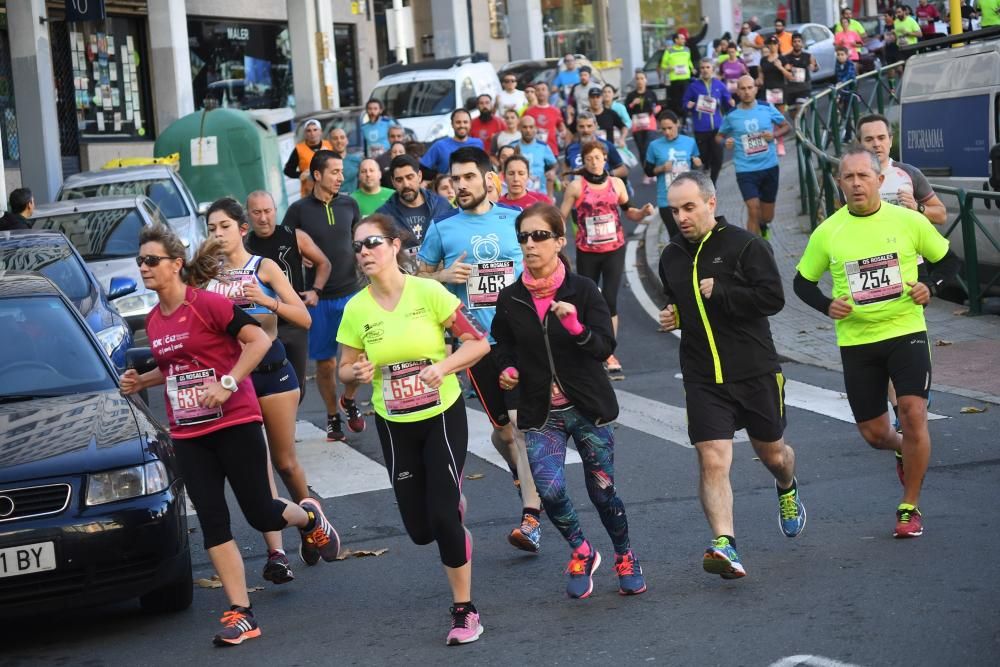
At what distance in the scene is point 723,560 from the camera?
6789mm

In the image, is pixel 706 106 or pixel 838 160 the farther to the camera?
pixel 706 106

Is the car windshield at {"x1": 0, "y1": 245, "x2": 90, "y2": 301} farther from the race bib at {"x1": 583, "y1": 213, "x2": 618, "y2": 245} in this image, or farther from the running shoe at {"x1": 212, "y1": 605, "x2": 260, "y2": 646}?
the running shoe at {"x1": 212, "y1": 605, "x2": 260, "y2": 646}

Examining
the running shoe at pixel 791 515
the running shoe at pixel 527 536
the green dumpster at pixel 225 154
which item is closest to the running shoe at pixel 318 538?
the running shoe at pixel 527 536

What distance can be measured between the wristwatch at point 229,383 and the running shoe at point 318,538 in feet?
3.83

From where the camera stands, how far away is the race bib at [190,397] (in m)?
6.74

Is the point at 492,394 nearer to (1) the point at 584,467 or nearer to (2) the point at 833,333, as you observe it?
(1) the point at 584,467

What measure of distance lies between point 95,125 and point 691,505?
24.7 metres

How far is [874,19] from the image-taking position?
45.1m

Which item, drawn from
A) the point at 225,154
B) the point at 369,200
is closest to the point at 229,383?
the point at 369,200

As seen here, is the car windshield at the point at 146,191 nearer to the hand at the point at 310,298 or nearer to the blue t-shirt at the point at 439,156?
the blue t-shirt at the point at 439,156

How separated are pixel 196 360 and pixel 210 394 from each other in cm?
22

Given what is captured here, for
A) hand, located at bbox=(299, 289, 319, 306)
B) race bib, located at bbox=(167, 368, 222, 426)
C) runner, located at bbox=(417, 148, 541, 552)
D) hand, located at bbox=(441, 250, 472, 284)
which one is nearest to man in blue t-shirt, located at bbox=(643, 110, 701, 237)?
hand, located at bbox=(299, 289, 319, 306)

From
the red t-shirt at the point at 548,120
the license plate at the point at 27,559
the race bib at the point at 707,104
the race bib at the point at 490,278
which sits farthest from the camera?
the red t-shirt at the point at 548,120

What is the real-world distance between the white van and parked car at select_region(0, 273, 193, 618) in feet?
66.0
